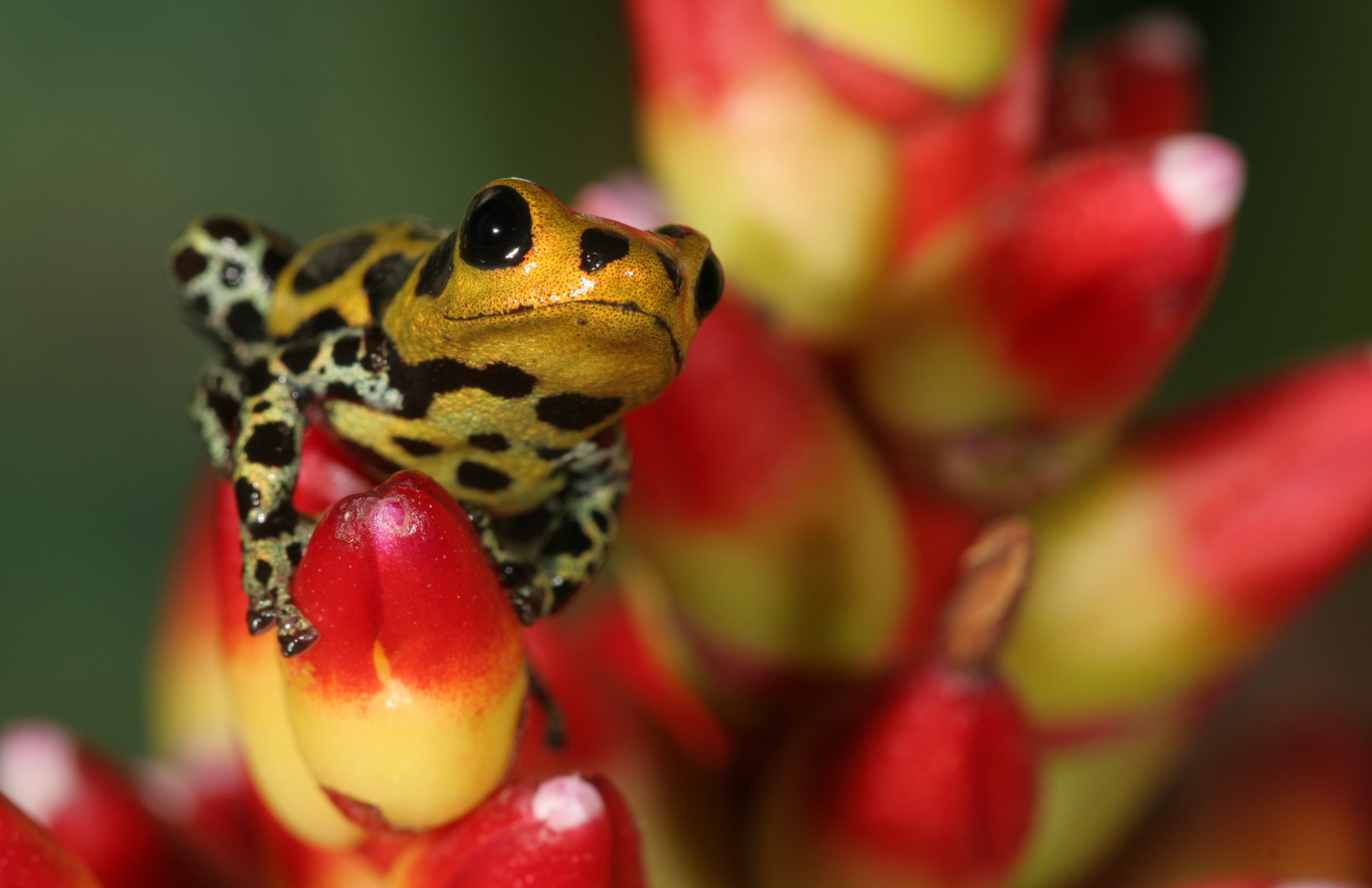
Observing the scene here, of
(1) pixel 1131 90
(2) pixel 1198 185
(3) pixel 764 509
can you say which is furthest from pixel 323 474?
(1) pixel 1131 90

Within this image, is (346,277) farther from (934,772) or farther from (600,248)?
(934,772)

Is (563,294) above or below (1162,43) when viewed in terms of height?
below

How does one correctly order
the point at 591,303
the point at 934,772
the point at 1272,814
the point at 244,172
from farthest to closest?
the point at 244,172, the point at 1272,814, the point at 934,772, the point at 591,303

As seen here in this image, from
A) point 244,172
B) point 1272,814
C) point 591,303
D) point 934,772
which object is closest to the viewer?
point 591,303

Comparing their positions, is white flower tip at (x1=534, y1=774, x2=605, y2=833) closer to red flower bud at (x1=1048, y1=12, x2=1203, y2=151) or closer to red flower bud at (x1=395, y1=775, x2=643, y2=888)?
red flower bud at (x1=395, y1=775, x2=643, y2=888)

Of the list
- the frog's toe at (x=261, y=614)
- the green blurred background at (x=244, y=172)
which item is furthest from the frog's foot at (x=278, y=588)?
the green blurred background at (x=244, y=172)

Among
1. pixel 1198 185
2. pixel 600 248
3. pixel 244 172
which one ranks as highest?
pixel 244 172
